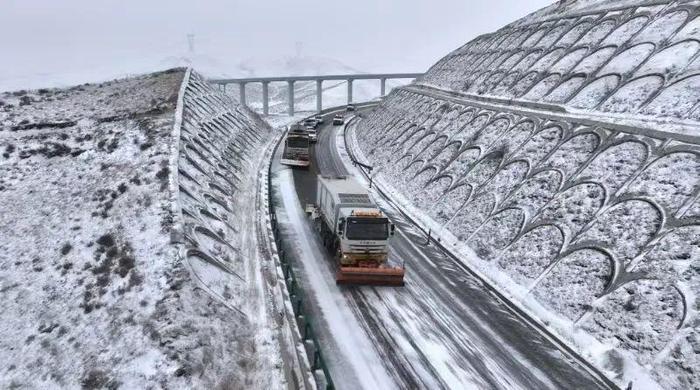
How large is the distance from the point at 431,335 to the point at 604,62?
94.6 feet

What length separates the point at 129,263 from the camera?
17125 mm

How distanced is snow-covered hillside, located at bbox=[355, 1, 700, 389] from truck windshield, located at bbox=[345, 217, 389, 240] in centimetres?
653

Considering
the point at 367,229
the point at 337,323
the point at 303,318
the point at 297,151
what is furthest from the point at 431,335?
the point at 297,151

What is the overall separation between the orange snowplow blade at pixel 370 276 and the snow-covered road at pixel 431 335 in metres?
0.33

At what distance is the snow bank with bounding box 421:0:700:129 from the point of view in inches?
1032

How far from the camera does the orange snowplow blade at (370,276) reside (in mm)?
19141

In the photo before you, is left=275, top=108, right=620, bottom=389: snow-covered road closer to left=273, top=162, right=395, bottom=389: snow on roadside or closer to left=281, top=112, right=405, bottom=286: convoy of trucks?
left=273, top=162, right=395, bottom=389: snow on roadside

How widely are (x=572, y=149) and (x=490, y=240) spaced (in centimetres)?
755

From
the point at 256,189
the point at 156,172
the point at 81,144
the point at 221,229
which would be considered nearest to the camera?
the point at 221,229

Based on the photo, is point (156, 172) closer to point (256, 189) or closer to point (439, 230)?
point (256, 189)

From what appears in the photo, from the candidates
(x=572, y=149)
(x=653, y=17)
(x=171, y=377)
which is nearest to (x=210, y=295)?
(x=171, y=377)

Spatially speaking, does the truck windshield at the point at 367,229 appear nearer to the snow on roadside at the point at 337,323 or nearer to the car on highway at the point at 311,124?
the snow on roadside at the point at 337,323

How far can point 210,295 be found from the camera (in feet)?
52.6

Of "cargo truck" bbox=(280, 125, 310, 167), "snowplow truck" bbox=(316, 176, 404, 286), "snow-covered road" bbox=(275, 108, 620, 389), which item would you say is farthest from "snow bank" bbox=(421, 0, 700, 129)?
"cargo truck" bbox=(280, 125, 310, 167)
